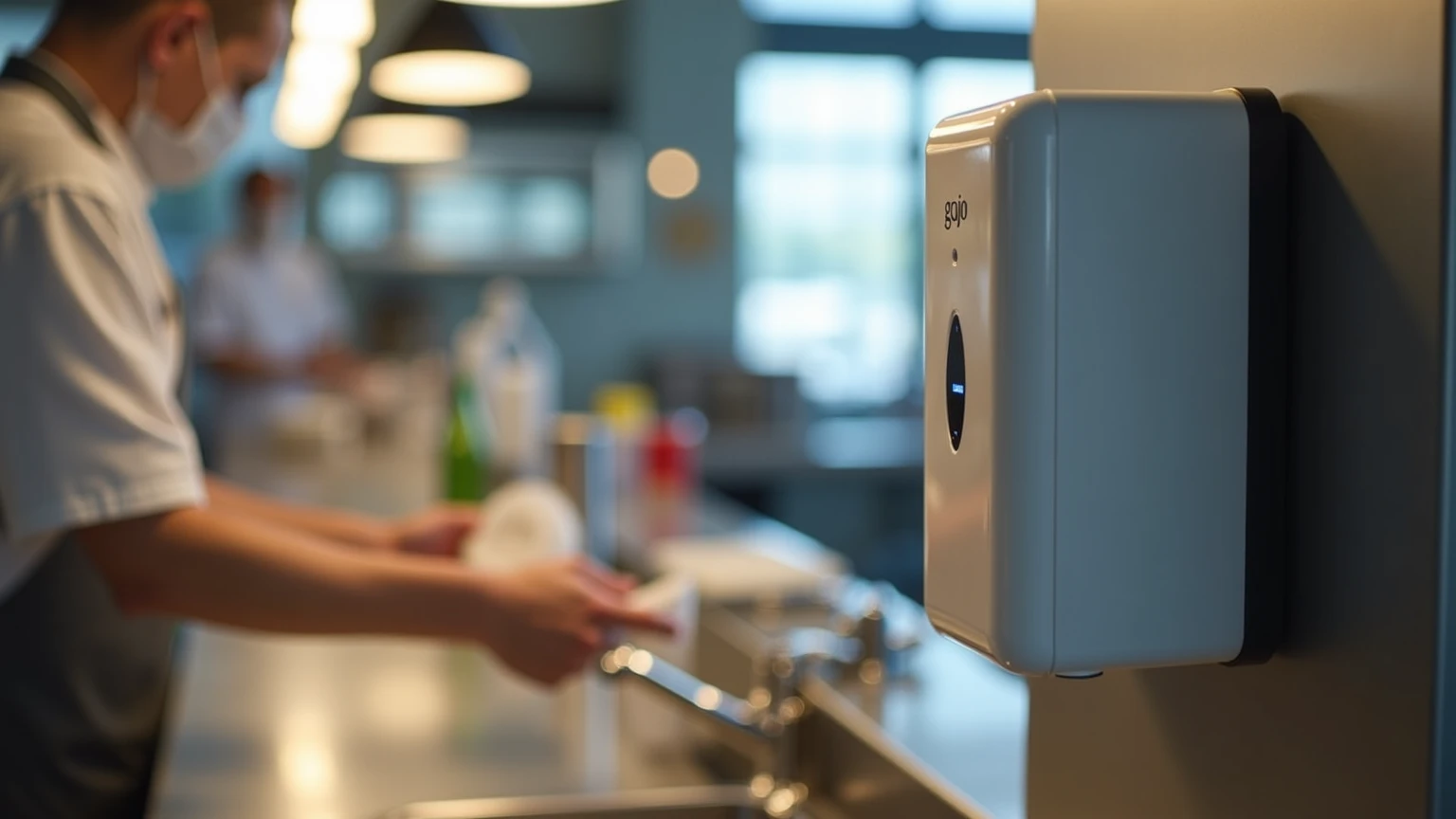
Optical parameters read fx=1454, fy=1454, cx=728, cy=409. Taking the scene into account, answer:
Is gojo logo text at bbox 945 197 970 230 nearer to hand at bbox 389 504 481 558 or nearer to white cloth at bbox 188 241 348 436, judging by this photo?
hand at bbox 389 504 481 558

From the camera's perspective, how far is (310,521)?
1.83 m

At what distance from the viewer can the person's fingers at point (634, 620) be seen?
130cm

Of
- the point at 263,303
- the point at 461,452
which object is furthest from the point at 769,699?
the point at 263,303

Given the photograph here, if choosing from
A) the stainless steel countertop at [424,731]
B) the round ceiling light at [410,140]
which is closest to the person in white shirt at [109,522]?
the stainless steel countertop at [424,731]

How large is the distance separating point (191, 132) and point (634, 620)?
0.79m

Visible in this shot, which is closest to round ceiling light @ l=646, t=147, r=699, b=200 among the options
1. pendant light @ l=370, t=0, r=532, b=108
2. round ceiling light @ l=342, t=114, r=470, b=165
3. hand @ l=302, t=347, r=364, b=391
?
hand @ l=302, t=347, r=364, b=391

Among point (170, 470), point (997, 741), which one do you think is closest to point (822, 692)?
point (997, 741)

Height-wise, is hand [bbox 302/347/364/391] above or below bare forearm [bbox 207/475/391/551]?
below

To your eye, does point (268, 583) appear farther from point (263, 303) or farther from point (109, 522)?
point (263, 303)

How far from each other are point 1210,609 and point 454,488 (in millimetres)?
1995

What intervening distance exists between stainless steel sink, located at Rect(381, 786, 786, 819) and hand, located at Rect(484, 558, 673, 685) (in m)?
0.11

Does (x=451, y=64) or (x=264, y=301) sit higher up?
(x=451, y=64)

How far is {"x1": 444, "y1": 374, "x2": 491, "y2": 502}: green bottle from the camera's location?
2453mm

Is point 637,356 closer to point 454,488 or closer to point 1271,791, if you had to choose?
point 454,488
